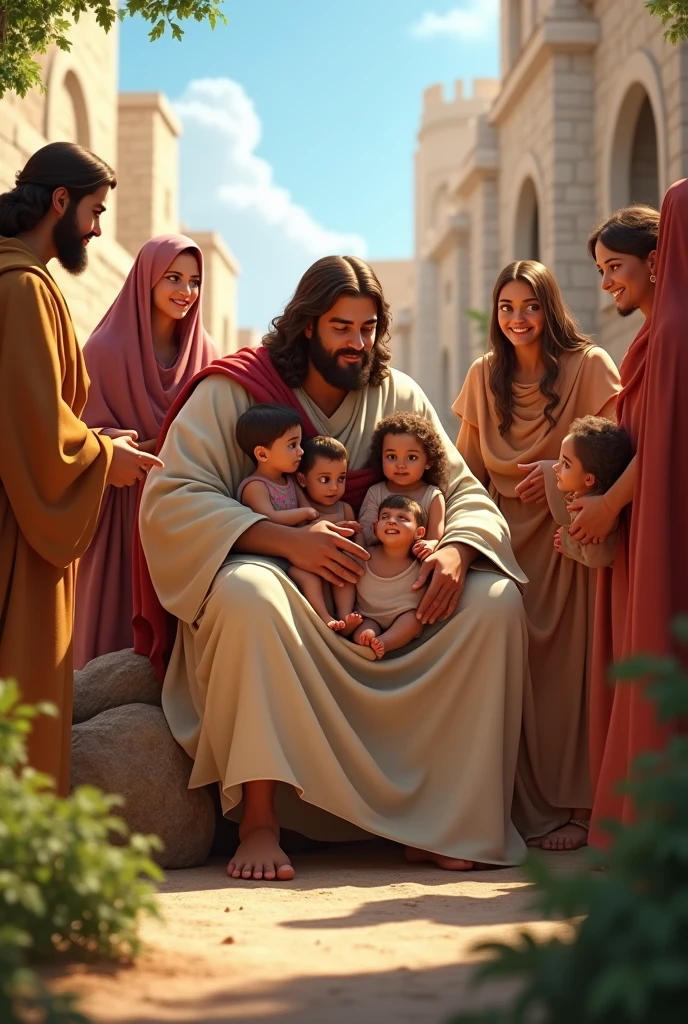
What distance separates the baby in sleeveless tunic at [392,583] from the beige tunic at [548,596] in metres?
0.66

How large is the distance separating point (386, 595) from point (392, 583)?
6 centimetres

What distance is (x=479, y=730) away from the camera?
16.6 feet

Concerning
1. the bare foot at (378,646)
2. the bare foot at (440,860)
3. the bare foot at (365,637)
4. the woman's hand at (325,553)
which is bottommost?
the bare foot at (440,860)

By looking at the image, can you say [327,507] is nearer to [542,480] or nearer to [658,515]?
[542,480]

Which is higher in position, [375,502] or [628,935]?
[375,502]

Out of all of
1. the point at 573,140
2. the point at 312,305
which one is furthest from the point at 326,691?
the point at 573,140

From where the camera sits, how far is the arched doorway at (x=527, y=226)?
67.3 ft

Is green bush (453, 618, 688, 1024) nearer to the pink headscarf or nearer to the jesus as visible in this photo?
the jesus

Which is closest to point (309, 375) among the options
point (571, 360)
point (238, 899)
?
point (571, 360)

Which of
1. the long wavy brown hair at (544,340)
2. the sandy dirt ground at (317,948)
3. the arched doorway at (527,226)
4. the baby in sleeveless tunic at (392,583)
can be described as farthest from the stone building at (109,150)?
the sandy dirt ground at (317,948)

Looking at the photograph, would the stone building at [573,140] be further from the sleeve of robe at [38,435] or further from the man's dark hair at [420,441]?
the sleeve of robe at [38,435]

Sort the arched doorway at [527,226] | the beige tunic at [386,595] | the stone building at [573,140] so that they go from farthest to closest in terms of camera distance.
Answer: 1. the arched doorway at [527,226]
2. the stone building at [573,140]
3. the beige tunic at [386,595]

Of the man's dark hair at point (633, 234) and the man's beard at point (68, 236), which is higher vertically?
the man's dark hair at point (633, 234)

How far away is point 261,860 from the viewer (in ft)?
15.4
